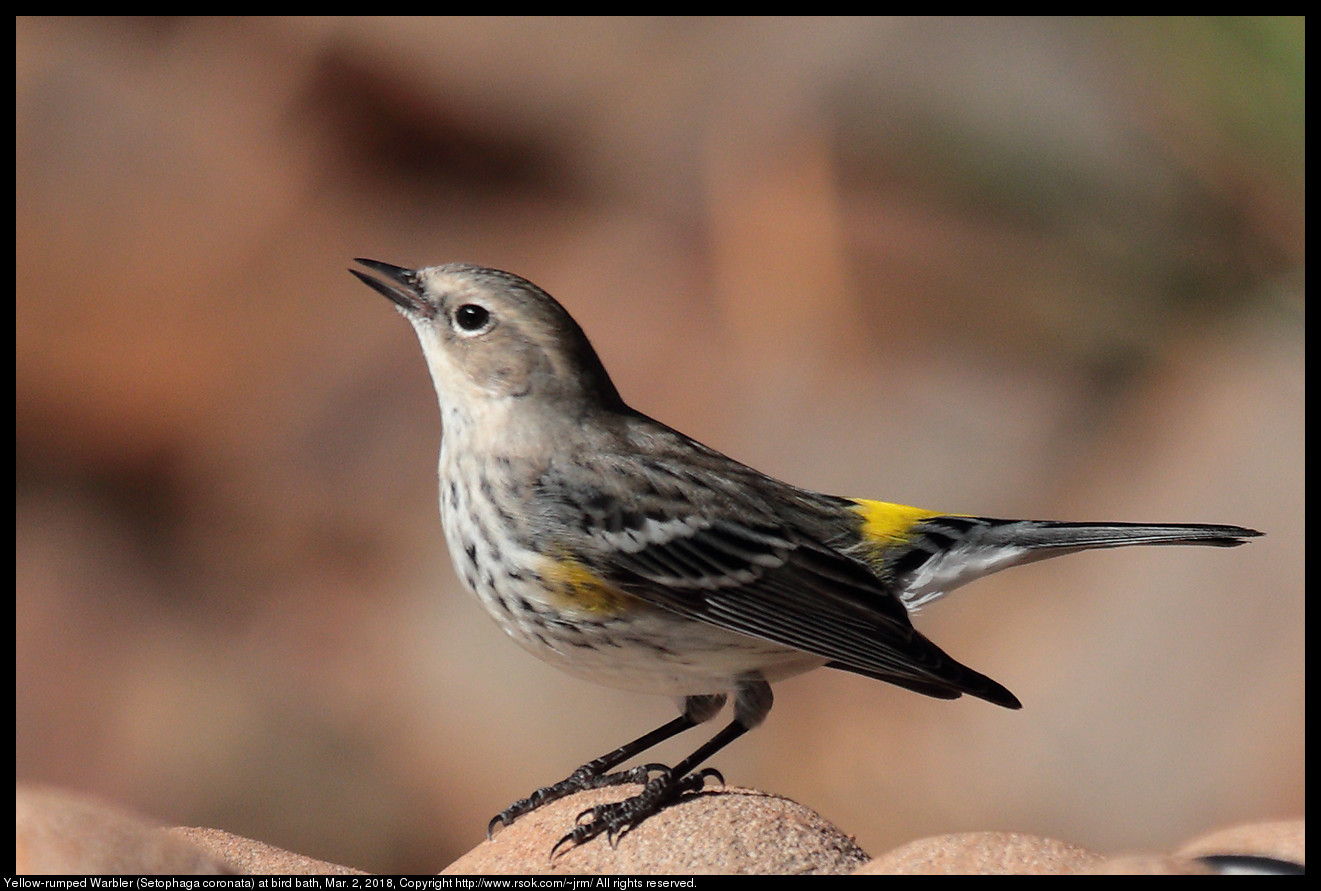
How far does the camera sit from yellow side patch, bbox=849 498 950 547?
187 inches

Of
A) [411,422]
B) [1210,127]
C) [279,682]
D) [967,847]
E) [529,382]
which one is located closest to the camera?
[967,847]

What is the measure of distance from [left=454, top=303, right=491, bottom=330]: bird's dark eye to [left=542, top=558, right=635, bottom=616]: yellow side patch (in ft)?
2.97

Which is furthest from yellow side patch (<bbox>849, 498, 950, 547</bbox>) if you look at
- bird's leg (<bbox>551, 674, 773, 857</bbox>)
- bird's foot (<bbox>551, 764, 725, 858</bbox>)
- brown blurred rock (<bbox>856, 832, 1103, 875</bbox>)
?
brown blurred rock (<bbox>856, 832, 1103, 875</bbox>)

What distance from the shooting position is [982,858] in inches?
133

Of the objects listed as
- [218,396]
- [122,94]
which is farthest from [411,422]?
[122,94]

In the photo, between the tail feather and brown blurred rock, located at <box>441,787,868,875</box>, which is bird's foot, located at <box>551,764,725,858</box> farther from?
the tail feather

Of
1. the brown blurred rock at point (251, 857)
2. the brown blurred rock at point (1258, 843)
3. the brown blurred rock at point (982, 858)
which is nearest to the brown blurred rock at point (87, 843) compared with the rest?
the brown blurred rock at point (251, 857)

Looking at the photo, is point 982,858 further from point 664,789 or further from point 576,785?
point 576,785

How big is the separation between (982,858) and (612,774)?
1522mm

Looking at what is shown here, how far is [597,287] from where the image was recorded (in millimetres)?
9000

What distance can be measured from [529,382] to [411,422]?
15.3 ft

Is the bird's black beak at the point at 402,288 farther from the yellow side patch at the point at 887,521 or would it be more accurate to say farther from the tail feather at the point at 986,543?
the tail feather at the point at 986,543

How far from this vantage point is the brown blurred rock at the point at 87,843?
120 inches

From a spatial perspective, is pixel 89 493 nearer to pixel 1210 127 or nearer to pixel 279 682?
pixel 279 682
